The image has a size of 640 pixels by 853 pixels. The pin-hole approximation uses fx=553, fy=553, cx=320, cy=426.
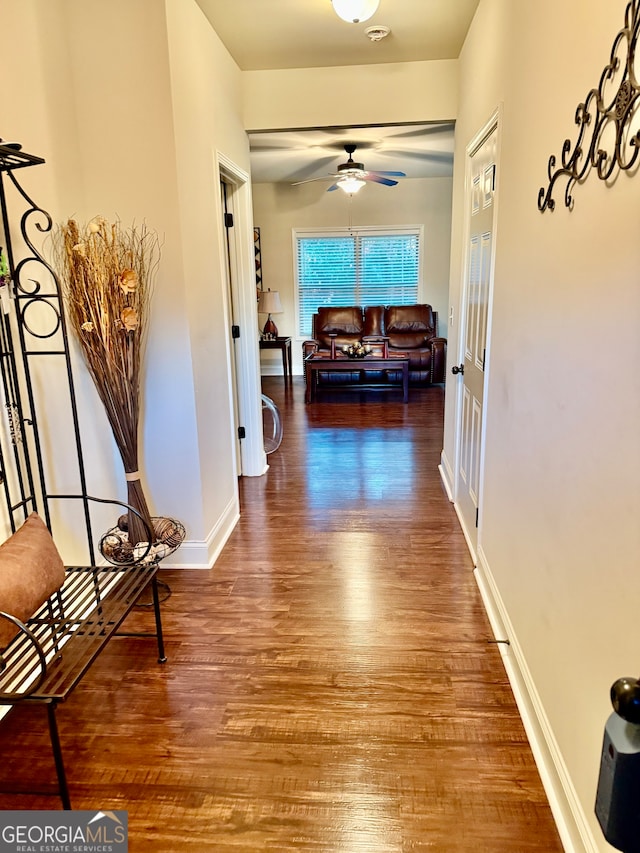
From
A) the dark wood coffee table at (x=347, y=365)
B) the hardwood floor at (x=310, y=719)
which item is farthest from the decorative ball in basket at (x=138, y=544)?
the dark wood coffee table at (x=347, y=365)

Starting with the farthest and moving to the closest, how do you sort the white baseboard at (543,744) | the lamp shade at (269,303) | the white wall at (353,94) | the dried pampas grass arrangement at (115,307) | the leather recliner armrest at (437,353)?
the lamp shade at (269,303) → the leather recliner armrest at (437,353) → the white wall at (353,94) → the dried pampas grass arrangement at (115,307) → the white baseboard at (543,744)

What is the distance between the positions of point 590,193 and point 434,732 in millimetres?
1691

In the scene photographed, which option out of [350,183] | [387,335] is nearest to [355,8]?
[350,183]

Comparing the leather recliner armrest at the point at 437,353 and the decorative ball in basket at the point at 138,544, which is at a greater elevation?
the leather recliner armrest at the point at 437,353

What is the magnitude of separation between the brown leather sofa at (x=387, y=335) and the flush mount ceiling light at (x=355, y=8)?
496 cm

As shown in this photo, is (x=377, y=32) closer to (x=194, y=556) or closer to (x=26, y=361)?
(x=26, y=361)

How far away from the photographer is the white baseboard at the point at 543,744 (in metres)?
1.40

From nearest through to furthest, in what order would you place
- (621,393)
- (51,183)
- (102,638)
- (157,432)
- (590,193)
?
(621,393) → (590,193) → (102,638) → (51,183) → (157,432)

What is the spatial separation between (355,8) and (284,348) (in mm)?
5955

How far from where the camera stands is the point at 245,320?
401 cm

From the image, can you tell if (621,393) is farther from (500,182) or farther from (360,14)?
(360,14)

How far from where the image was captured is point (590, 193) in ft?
4.45

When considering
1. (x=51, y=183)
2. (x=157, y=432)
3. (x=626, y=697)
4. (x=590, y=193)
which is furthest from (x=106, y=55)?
(x=626, y=697)

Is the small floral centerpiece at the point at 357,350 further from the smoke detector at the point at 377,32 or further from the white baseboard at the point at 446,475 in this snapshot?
the smoke detector at the point at 377,32
